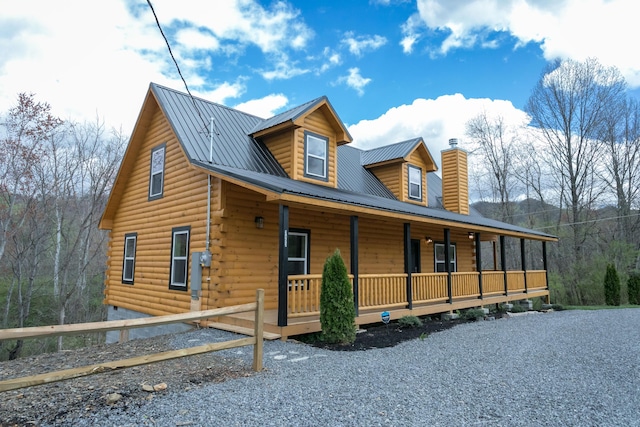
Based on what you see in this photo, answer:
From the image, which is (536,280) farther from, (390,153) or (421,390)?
(421,390)

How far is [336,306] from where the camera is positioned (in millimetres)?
7273

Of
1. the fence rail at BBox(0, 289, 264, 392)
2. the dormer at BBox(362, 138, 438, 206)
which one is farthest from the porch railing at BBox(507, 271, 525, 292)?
the fence rail at BBox(0, 289, 264, 392)

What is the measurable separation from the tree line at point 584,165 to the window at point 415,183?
12.3 m

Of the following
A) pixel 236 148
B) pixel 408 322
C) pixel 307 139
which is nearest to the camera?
pixel 408 322

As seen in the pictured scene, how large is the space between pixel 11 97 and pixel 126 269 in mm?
11400

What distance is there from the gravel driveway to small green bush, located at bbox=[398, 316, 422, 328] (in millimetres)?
1887

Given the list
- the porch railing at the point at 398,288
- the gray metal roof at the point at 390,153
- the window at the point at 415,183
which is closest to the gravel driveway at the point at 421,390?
the porch railing at the point at 398,288

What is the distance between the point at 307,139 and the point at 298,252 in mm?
3270

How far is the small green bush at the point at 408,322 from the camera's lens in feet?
31.5

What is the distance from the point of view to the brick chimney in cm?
1697

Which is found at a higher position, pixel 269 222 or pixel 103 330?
pixel 269 222

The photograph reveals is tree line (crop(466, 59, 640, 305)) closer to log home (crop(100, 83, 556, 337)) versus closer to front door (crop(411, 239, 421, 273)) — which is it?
log home (crop(100, 83, 556, 337))

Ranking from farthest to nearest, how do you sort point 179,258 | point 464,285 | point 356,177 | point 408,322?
point 356,177
point 464,285
point 179,258
point 408,322

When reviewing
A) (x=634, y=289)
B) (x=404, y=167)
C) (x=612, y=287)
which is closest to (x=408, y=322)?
(x=404, y=167)
